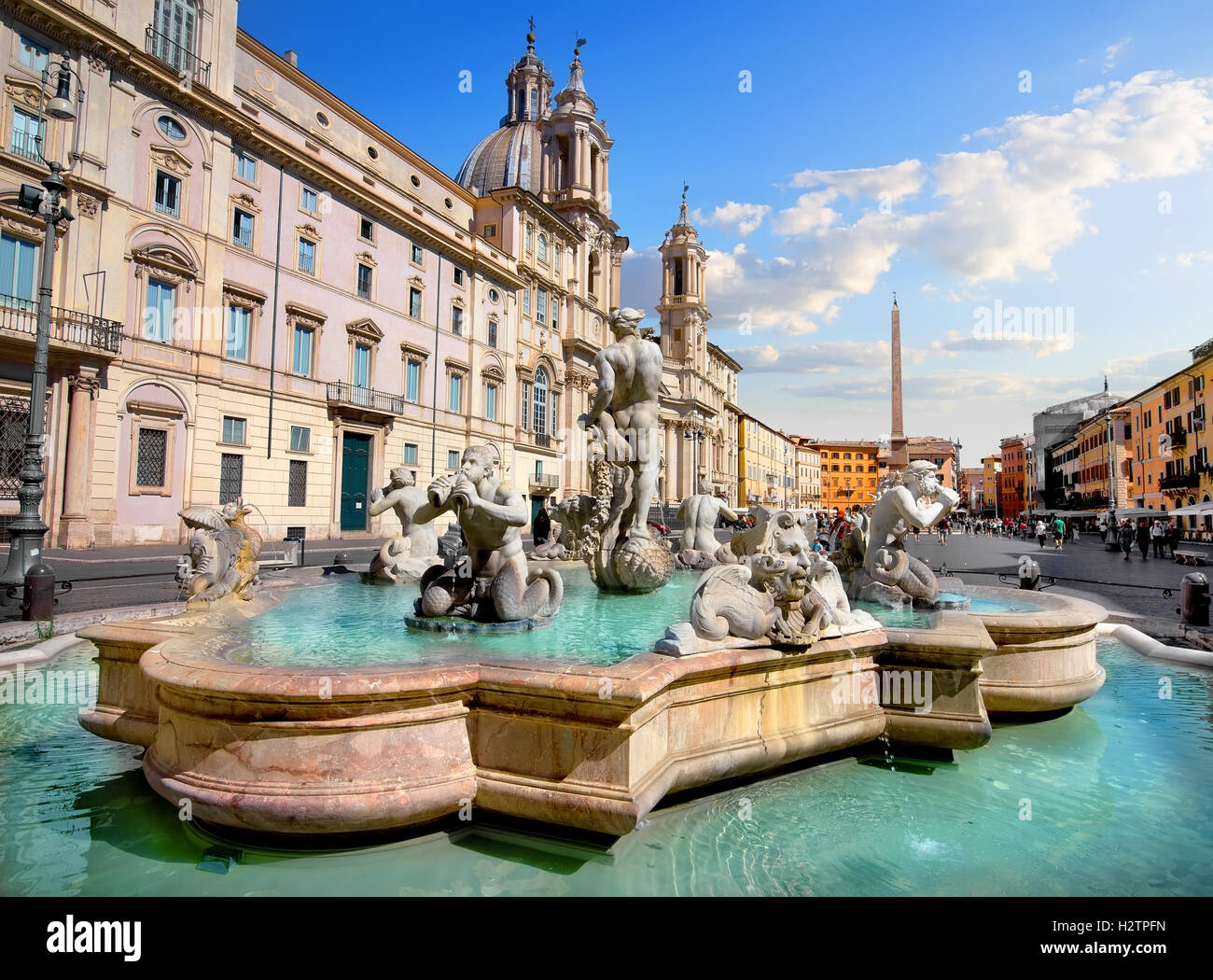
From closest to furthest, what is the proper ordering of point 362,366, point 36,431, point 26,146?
point 36,431 → point 26,146 → point 362,366

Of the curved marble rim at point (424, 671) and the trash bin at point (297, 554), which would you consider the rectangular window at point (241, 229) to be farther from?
the curved marble rim at point (424, 671)

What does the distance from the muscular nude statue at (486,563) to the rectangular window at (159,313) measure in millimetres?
19664

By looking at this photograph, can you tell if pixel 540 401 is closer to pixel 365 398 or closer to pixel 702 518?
pixel 365 398

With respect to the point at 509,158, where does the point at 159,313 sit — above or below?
below

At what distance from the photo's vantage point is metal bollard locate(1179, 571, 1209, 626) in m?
7.93

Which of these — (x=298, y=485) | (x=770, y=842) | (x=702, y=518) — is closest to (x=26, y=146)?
(x=298, y=485)

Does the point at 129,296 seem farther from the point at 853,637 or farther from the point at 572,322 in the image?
the point at 572,322

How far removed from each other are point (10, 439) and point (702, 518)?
58.1ft

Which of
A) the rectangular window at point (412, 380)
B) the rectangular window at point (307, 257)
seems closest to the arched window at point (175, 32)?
the rectangular window at point (307, 257)

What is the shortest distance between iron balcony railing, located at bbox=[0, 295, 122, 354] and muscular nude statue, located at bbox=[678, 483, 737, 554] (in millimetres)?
16570

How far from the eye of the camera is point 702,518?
28.2 feet

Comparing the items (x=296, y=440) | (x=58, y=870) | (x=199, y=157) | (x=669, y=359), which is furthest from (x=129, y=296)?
(x=669, y=359)

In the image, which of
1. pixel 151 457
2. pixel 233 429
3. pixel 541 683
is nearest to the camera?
pixel 541 683

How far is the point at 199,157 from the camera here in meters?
21.5
